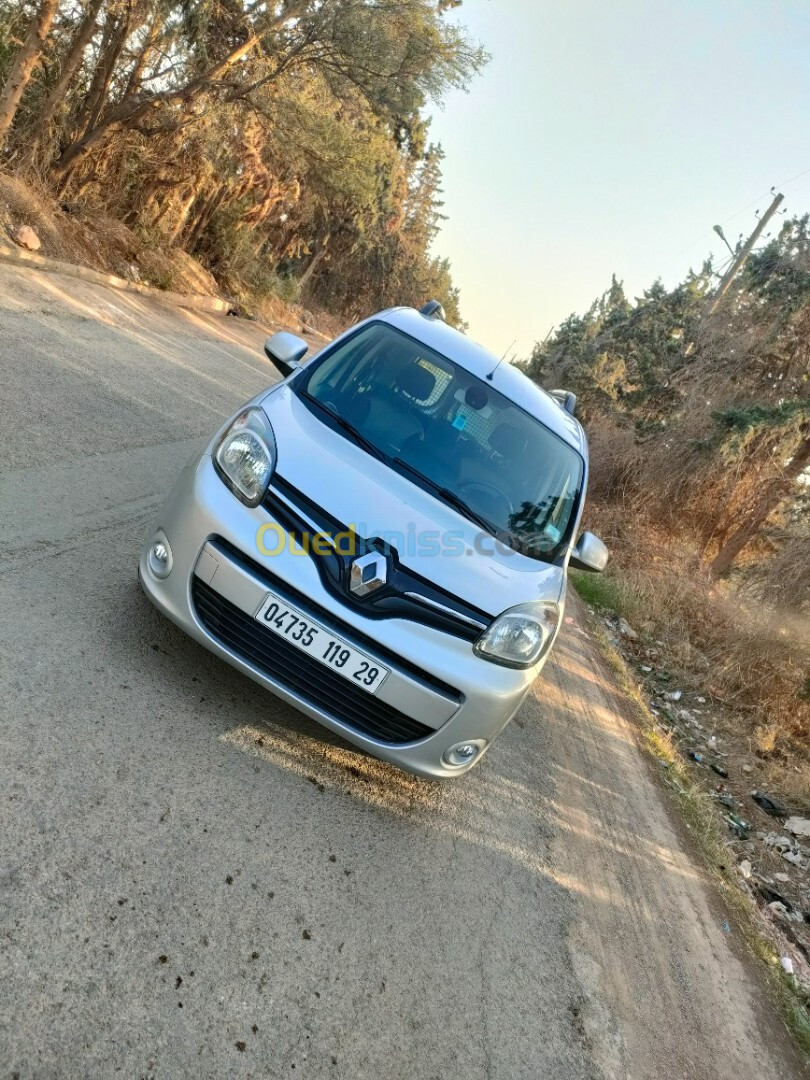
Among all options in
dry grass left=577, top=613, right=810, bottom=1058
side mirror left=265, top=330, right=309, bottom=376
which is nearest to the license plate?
side mirror left=265, top=330, right=309, bottom=376

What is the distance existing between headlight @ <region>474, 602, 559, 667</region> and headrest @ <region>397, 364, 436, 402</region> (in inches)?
54.0

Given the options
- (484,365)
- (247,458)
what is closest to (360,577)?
(247,458)

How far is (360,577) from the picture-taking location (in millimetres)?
2578

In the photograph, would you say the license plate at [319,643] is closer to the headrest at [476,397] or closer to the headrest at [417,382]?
the headrest at [417,382]

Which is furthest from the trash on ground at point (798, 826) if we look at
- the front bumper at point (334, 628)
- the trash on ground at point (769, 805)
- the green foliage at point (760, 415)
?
the green foliage at point (760, 415)

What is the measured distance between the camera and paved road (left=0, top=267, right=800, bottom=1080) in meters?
1.87

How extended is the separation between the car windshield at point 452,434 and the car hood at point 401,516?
0.45ft

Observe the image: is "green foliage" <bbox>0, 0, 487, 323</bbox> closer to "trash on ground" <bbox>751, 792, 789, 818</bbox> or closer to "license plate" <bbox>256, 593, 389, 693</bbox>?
"license plate" <bbox>256, 593, 389, 693</bbox>

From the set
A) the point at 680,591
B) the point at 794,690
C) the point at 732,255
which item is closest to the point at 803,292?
the point at 732,255

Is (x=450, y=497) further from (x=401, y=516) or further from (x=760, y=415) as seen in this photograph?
(x=760, y=415)

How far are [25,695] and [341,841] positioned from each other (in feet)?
4.33

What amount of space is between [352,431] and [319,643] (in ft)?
Answer: 3.81

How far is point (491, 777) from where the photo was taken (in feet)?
12.2

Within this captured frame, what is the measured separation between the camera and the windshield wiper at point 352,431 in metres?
3.20
